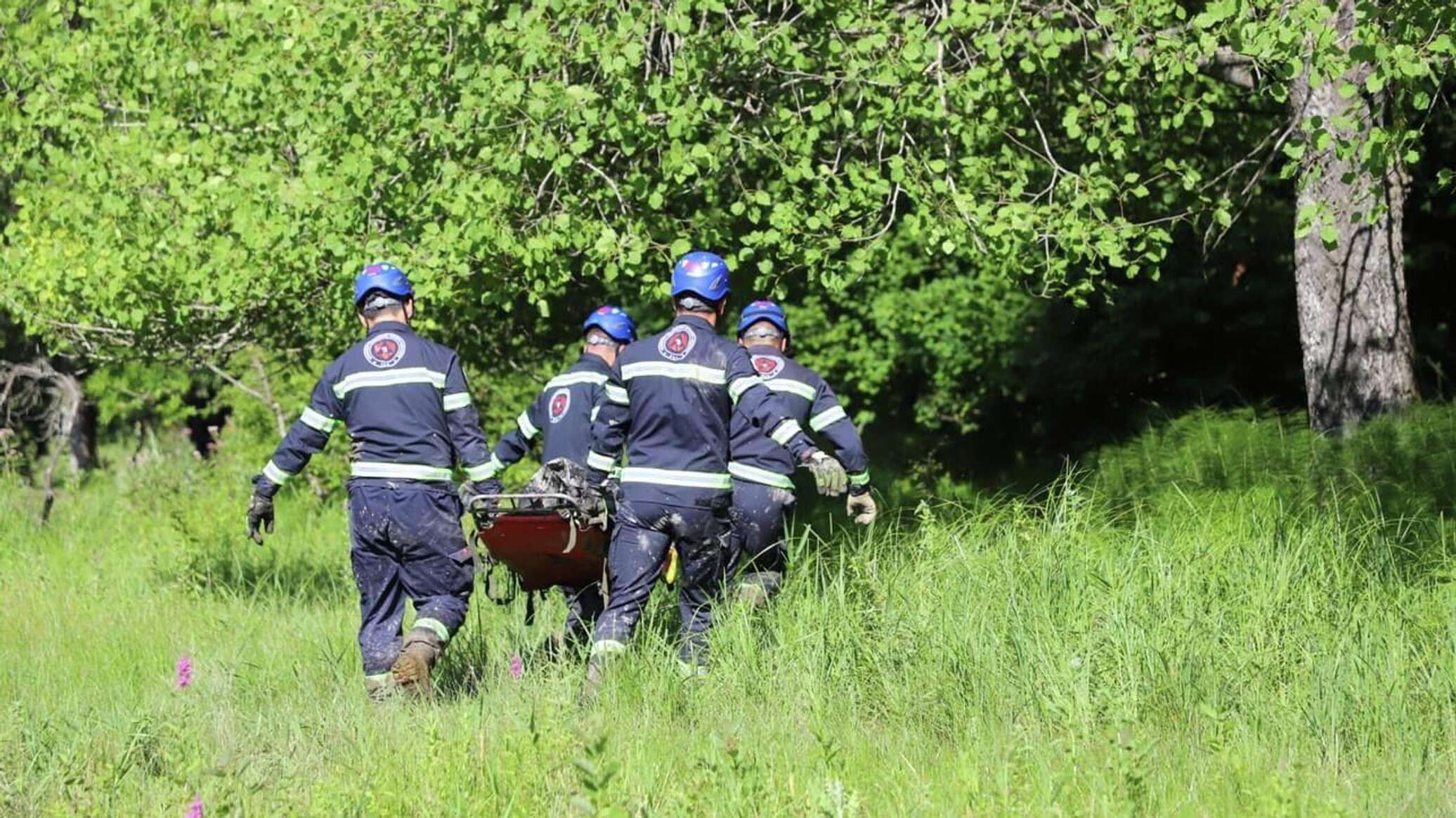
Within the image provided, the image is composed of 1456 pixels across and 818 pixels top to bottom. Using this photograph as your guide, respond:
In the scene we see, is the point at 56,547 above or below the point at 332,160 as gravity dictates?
below

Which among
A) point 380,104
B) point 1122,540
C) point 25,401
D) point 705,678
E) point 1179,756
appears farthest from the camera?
point 25,401

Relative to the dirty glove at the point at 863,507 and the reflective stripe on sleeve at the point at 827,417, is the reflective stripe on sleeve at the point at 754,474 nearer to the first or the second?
the reflective stripe on sleeve at the point at 827,417

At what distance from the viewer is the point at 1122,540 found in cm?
783

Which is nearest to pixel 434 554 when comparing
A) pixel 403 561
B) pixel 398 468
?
pixel 403 561

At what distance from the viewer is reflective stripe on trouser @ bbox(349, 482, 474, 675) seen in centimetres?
723

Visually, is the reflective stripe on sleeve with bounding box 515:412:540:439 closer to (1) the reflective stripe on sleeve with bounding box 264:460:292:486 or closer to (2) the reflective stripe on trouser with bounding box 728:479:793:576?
(2) the reflective stripe on trouser with bounding box 728:479:793:576

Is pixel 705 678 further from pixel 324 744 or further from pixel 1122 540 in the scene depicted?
pixel 1122 540

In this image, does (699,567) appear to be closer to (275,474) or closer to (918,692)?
(918,692)

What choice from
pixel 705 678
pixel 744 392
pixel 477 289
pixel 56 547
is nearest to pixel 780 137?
pixel 477 289

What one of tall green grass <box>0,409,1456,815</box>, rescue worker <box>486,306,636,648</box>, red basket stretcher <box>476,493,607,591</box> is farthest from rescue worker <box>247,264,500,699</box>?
rescue worker <box>486,306,636,648</box>

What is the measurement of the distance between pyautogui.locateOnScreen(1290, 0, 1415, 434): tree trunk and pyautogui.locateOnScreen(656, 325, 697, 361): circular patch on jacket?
4.42m

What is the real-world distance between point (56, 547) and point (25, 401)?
23.1 ft

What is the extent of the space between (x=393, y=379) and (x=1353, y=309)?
5690mm

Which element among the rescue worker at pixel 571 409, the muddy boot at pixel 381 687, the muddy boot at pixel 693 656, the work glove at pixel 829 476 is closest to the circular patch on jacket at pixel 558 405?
the rescue worker at pixel 571 409
